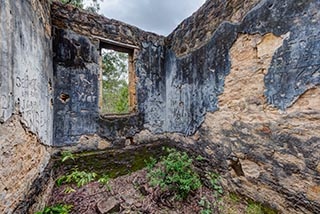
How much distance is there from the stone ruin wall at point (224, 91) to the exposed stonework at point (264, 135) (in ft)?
0.03

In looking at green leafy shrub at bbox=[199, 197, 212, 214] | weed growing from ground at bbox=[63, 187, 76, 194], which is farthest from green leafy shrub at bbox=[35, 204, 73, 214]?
green leafy shrub at bbox=[199, 197, 212, 214]

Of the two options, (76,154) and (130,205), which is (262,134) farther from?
(76,154)

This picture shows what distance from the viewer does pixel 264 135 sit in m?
1.81

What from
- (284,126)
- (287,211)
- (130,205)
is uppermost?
(284,126)

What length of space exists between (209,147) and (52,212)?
7.50 feet

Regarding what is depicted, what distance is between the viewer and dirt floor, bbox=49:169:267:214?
1.99m

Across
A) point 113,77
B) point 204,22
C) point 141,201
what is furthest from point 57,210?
point 113,77

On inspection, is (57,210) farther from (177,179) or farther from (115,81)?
(115,81)

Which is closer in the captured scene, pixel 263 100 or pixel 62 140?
pixel 263 100

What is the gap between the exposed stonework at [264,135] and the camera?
4.85 feet

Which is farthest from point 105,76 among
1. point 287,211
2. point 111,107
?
point 287,211

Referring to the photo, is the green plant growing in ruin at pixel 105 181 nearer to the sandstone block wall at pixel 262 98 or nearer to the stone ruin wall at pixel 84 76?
the stone ruin wall at pixel 84 76

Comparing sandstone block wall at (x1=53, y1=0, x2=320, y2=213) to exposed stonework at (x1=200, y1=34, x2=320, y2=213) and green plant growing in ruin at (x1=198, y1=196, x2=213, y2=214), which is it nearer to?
exposed stonework at (x1=200, y1=34, x2=320, y2=213)

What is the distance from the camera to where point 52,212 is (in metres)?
1.79
